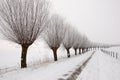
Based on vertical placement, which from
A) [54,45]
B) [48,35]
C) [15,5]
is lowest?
[54,45]

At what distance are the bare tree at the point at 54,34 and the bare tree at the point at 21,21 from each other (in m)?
10.1

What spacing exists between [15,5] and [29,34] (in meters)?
3.42

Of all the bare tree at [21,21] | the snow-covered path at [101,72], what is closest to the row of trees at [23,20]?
the bare tree at [21,21]

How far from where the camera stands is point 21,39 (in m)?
16.2

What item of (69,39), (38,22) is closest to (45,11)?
(38,22)

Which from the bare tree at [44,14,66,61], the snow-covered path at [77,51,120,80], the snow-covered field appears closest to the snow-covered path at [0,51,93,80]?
the snow-covered field

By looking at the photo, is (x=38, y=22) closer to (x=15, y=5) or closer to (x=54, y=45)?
(x=15, y=5)

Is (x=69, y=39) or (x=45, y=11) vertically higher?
(x=45, y=11)

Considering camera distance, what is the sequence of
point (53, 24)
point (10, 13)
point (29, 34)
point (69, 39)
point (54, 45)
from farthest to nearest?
point (69, 39) → point (53, 24) → point (54, 45) → point (29, 34) → point (10, 13)

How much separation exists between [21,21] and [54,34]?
14.1 metres

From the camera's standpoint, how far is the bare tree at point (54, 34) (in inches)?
1133

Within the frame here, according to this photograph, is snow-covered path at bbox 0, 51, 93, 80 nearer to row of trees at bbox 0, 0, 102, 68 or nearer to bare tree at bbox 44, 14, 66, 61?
row of trees at bbox 0, 0, 102, 68

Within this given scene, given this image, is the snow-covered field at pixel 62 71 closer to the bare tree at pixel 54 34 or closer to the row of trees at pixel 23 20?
the row of trees at pixel 23 20

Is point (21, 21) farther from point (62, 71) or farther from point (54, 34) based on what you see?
point (54, 34)
